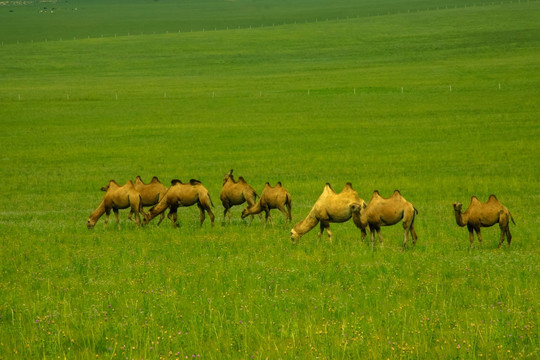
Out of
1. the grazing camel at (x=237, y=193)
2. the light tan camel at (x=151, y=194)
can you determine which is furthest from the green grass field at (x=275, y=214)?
the grazing camel at (x=237, y=193)

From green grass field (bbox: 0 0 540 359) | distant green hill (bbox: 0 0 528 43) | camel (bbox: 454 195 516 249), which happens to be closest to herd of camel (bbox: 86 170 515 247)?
camel (bbox: 454 195 516 249)

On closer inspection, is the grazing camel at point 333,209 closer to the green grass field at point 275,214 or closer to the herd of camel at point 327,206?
the herd of camel at point 327,206

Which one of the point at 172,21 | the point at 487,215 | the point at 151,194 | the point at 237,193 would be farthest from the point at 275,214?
the point at 172,21

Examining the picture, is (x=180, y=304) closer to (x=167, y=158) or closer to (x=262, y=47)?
(x=167, y=158)

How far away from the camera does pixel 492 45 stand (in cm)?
11075

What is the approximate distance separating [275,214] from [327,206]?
6946mm

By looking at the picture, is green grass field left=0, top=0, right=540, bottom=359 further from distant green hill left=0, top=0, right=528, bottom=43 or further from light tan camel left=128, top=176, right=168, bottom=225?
distant green hill left=0, top=0, right=528, bottom=43

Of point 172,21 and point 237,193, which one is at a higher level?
point 172,21

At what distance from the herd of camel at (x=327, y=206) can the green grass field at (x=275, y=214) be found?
526 mm

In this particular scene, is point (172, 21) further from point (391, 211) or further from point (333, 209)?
point (391, 211)

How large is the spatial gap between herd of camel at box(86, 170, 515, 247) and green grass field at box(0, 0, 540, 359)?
1.73 feet

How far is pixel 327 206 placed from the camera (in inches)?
655

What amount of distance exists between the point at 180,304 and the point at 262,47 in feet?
394

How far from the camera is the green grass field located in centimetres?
964
